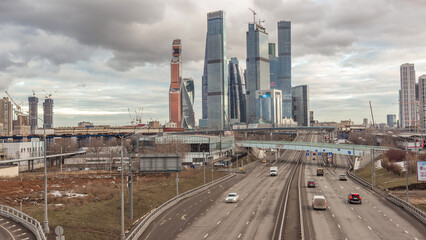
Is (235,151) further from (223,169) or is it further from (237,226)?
(237,226)

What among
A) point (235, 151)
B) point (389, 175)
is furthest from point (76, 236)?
point (235, 151)

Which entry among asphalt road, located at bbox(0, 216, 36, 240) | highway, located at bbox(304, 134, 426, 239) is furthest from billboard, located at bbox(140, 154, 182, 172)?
asphalt road, located at bbox(0, 216, 36, 240)

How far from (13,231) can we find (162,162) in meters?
25.8

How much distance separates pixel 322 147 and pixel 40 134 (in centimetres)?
14739

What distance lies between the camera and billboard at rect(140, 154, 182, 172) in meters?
57.8

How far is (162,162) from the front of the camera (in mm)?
58219

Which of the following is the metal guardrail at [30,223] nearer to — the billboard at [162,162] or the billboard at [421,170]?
the billboard at [162,162]

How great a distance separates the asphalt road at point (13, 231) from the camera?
3316cm

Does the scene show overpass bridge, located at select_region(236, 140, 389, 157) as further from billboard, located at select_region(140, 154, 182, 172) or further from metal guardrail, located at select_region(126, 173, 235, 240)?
billboard, located at select_region(140, 154, 182, 172)

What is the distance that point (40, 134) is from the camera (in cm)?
19600

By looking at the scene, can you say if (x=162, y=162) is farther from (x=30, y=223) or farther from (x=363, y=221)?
(x=363, y=221)

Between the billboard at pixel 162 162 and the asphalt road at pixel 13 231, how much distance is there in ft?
71.4

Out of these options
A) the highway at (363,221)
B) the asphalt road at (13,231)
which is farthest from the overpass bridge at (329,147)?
the asphalt road at (13,231)

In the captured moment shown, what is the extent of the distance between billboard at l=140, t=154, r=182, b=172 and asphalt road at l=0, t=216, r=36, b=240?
857 inches
